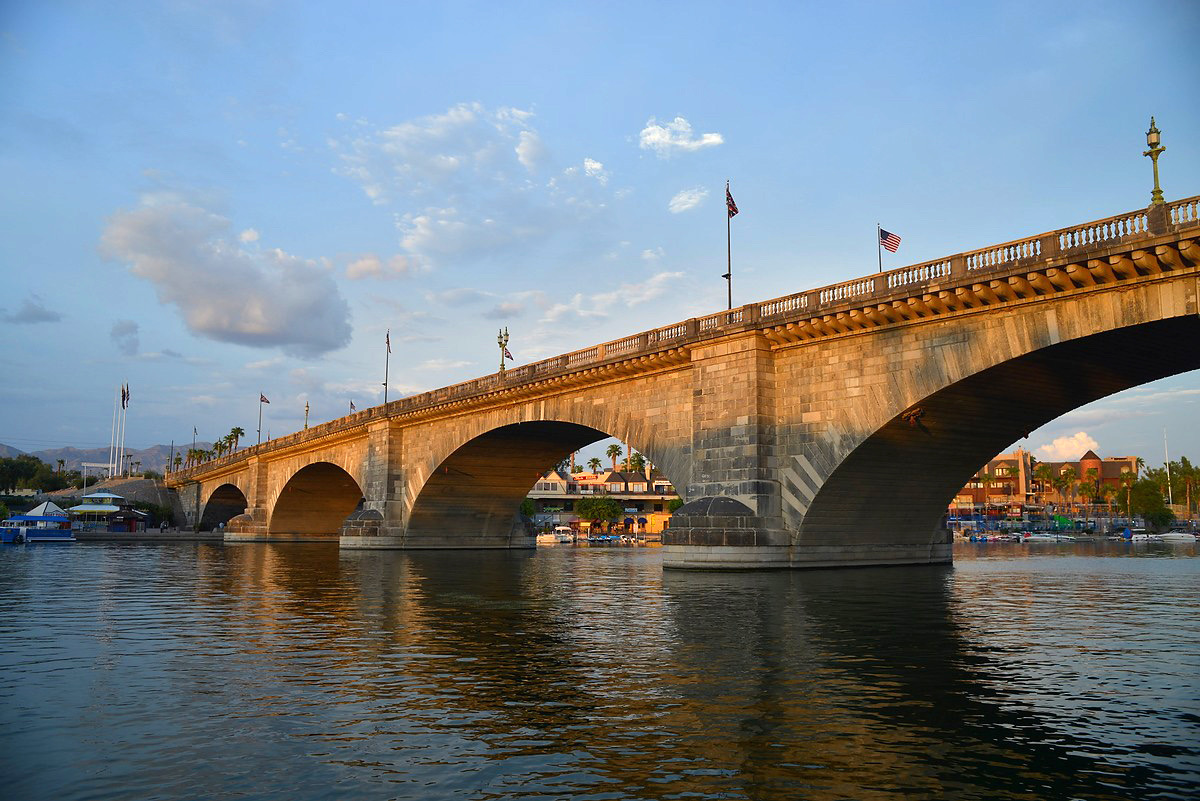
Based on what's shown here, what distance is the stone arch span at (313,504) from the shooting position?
8962 centimetres

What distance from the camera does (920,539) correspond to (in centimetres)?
4241

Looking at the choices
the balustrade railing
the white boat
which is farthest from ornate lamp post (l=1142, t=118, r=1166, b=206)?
the white boat

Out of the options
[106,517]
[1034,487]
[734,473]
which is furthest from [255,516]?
[1034,487]

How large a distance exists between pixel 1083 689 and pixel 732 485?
2226 centimetres

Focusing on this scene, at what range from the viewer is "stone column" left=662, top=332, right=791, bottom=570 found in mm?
34844

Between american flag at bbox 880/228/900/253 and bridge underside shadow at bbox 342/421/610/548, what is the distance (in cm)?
2615

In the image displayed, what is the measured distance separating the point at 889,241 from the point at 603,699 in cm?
2739

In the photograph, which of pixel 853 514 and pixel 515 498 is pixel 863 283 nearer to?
pixel 853 514

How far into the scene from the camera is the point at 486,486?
67.2 m

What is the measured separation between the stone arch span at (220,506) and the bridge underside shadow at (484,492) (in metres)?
57.8

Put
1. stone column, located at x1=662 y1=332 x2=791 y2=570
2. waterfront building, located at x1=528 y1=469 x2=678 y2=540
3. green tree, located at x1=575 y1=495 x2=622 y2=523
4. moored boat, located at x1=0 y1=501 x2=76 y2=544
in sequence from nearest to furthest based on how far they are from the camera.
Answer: stone column, located at x1=662 y1=332 x2=791 y2=570
moored boat, located at x1=0 y1=501 x2=76 y2=544
green tree, located at x1=575 y1=495 x2=622 y2=523
waterfront building, located at x1=528 y1=469 x2=678 y2=540

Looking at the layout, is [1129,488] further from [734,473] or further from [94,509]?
[94,509]

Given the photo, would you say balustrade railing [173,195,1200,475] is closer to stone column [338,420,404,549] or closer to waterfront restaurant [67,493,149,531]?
stone column [338,420,404,549]

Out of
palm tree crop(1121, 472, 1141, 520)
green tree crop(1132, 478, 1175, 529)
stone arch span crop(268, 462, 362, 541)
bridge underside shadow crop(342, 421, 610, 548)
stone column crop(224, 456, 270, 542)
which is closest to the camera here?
bridge underside shadow crop(342, 421, 610, 548)
